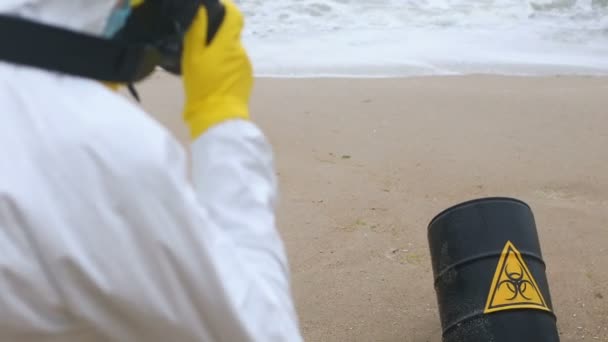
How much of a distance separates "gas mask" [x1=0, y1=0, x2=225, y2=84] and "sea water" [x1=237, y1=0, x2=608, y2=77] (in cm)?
423

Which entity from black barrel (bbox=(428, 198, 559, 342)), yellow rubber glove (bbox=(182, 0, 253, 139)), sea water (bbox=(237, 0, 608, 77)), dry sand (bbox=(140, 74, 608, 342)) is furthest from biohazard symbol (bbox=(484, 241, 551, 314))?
sea water (bbox=(237, 0, 608, 77))

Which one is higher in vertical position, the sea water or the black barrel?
the black barrel

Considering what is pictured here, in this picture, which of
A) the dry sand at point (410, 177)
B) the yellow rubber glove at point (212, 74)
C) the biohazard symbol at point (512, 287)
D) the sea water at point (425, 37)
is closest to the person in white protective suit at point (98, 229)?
the yellow rubber glove at point (212, 74)

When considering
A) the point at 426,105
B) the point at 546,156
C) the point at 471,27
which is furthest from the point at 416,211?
the point at 471,27

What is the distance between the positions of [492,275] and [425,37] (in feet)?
15.3

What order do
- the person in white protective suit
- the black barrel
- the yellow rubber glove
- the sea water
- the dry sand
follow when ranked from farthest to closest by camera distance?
the sea water → the dry sand → the black barrel → the yellow rubber glove → the person in white protective suit

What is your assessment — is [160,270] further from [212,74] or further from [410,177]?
[410,177]

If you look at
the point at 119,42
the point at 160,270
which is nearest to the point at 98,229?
the point at 160,270

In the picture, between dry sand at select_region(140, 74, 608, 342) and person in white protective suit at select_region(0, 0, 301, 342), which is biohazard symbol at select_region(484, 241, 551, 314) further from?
person in white protective suit at select_region(0, 0, 301, 342)

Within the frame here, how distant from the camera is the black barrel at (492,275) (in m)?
2.08

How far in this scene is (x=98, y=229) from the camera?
82 centimetres

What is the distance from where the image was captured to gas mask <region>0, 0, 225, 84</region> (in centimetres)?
86

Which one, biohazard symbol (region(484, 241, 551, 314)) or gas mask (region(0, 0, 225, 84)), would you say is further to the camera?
biohazard symbol (region(484, 241, 551, 314))

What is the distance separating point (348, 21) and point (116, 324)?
6547 millimetres
